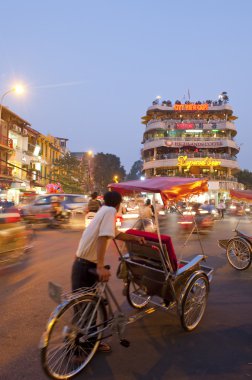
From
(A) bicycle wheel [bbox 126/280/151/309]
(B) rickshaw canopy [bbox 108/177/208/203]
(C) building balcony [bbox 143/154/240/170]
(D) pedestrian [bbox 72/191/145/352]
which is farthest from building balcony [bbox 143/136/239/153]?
(D) pedestrian [bbox 72/191/145/352]

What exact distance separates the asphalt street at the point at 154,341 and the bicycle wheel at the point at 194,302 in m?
0.13

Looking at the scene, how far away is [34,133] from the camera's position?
49.6 m

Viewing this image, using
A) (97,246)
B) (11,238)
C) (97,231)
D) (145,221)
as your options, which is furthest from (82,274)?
(145,221)

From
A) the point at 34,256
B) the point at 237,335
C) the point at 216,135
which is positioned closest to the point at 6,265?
the point at 34,256

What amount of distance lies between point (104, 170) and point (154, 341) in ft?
238

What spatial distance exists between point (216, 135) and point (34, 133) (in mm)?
42358

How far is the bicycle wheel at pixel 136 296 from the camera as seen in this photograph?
5.12 metres

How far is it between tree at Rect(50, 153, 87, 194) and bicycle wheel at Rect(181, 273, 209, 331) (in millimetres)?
49056

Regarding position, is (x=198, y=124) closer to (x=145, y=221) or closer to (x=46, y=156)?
(x=46, y=156)

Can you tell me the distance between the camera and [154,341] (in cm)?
418

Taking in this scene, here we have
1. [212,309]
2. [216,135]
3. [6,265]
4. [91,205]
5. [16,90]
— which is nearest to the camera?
[212,309]

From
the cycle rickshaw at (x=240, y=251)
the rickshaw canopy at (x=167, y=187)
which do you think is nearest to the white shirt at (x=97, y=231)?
the rickshaw canopy at (x=167, y=187)

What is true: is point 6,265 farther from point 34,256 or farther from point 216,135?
point 216,135

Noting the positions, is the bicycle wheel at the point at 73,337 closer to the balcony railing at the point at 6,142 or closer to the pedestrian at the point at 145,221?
the pedestrian at the point at 145,221
